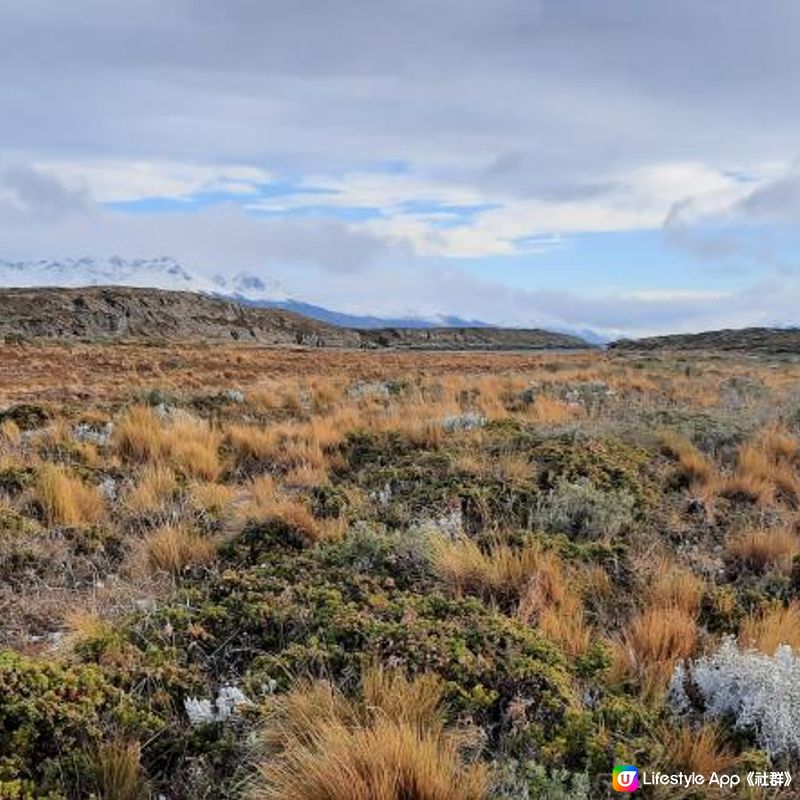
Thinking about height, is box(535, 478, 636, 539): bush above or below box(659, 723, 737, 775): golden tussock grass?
above

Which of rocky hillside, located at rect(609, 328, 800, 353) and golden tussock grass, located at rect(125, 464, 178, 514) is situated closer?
golden tussock grass, located at rect(125, 464, 178, 514)

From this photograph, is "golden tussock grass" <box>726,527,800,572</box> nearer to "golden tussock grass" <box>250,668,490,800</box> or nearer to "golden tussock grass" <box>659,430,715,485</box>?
"golden tussock grass" <box>659,430,715,485</box>

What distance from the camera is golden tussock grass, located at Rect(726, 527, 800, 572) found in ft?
17.7

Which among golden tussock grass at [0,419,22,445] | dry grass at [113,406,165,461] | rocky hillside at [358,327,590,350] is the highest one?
rocky hillside at [358,327,590,350]

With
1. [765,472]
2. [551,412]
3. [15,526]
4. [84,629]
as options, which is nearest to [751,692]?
[84,629]

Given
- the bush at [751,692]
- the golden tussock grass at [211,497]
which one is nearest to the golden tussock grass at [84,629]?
the golden tussock grass at [211,497]

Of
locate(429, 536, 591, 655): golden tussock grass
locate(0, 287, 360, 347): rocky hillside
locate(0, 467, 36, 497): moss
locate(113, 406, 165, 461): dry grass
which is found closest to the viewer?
locate(429, 536, 591, 655): golden tussock grass

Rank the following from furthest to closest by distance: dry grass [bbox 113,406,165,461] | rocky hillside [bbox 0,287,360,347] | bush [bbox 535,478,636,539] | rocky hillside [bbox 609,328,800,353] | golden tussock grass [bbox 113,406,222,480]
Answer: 1. rocky hillside [bbox 609,328,800,353]
2. rocky hillside [bbox 0,287,360,347]
3. dry grass [bbox 113,406,165,461]
4. golden tussock grass [bbox 113,406,222,480]
5. bush [bbox 535,478,636,539]

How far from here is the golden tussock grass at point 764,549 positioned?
540cm

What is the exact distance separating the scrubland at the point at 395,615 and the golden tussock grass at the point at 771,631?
0.6 inches

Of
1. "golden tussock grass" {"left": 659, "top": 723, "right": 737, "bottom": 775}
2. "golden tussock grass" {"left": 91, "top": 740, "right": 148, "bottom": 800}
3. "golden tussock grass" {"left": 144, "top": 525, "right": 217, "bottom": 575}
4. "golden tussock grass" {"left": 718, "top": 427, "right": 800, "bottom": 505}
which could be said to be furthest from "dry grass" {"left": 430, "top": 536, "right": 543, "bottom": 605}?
"golden tussock grass" {"left": 718, "top": 427, "right": 800, "bottom": 505}

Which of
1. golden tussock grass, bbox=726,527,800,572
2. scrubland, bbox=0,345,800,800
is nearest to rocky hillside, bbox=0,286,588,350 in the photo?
scrubland, bbox=0,345,800,800

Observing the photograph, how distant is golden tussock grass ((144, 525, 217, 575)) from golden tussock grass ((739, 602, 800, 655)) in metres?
3.28

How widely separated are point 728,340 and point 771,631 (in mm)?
99712
